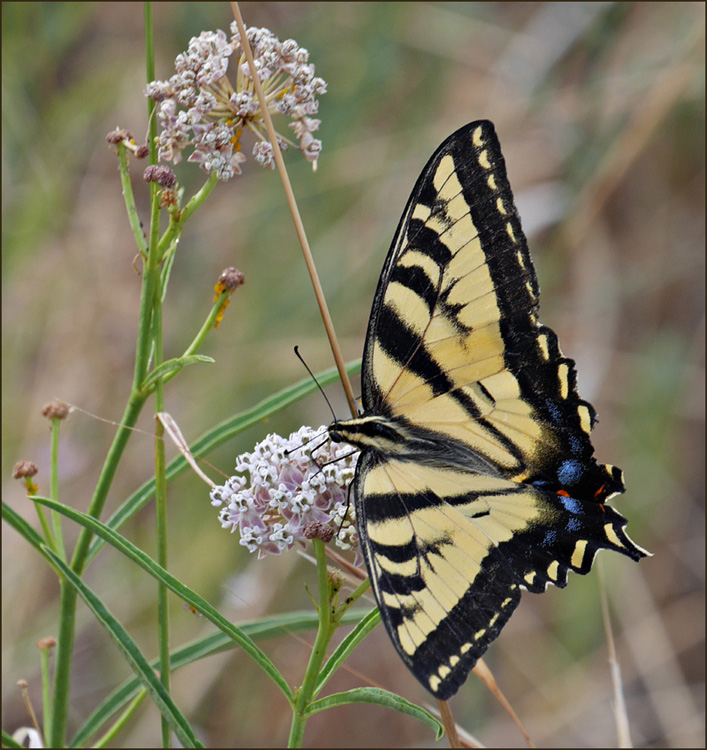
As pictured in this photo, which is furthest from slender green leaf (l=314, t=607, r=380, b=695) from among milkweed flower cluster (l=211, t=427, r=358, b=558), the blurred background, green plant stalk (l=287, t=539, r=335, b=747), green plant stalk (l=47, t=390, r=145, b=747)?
the blurred background

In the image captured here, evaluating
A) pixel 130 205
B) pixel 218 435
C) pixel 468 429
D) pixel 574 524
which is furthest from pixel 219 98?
pixel 574 524

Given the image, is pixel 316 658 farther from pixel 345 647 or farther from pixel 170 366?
pixel 170 366

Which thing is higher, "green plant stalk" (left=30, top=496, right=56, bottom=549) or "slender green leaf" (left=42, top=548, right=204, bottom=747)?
"green plant stalk" (left=30, top=496, right=56, bottom=549)

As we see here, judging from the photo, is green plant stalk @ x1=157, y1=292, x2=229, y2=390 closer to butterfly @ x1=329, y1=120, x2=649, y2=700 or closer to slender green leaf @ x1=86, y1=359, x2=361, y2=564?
slender green leaf @ x1=86, y1=359, x2=361, y2=564

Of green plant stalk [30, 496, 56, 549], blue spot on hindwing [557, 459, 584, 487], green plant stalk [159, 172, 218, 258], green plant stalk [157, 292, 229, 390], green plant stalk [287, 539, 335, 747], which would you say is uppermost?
green plant stalk [159, 172, 218, 258]

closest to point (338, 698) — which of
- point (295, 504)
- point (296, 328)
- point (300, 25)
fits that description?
point (295, 504)
